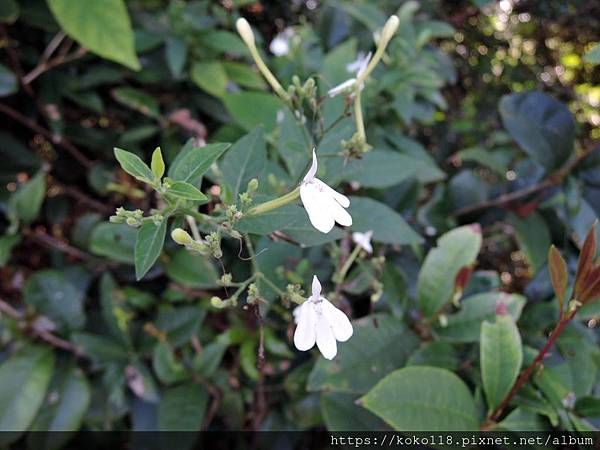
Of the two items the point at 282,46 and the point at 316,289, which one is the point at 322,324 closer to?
the point at 316,289

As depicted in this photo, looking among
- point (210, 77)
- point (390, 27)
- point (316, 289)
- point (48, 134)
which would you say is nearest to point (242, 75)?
point (210, 77)

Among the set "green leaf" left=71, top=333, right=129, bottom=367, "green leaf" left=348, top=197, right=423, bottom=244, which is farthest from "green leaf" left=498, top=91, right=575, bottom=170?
"green leaf" left=71, top=333, right=129, bottom=367

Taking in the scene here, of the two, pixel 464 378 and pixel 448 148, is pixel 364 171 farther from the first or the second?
pixel 448 148

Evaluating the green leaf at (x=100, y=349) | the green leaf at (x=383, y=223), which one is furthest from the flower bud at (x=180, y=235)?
the green leaf at (x=100, y=349)

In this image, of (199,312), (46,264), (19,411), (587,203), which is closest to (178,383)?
(199,312)

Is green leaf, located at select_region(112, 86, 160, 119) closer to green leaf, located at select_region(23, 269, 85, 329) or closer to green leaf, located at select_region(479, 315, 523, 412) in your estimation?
green leaf, located at select_region(23, 269, 85, 329)

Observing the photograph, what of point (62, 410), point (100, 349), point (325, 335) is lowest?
point (62, 410)
